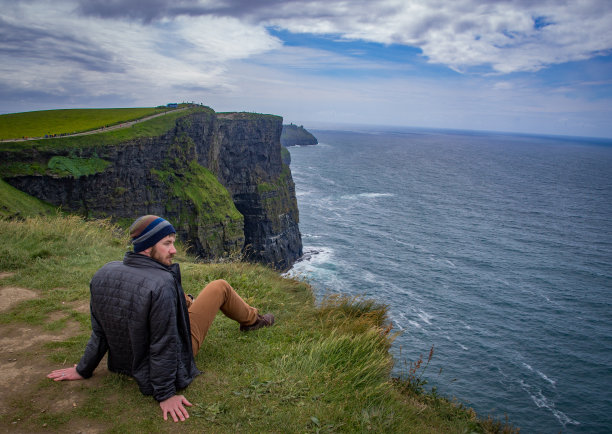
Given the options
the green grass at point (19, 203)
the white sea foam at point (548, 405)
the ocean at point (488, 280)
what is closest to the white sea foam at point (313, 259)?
the ocean at point (488, 280)

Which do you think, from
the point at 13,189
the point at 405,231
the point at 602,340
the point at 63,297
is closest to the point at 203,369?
the point at 63,297

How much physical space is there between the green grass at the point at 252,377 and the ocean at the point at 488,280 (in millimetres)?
1682

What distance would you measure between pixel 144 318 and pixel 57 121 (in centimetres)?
5155

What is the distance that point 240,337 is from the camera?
6871mm

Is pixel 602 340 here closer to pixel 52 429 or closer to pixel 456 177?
pixel 52 429

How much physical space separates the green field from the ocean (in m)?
31.1

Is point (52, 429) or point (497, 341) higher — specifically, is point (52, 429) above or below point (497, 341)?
above

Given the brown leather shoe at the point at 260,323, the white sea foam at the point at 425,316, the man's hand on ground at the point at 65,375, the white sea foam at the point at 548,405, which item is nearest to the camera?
the man's hand on ground at the point at 65,375

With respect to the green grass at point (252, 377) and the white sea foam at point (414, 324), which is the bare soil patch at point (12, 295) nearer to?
the green grass at point (252, 377)

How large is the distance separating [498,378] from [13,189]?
41054mm

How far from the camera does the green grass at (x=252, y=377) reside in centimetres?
476

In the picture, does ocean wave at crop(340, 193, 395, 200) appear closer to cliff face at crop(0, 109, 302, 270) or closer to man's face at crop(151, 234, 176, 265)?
cliff face at crop(0, 109, 302, 270)

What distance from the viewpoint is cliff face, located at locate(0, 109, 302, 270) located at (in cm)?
3456

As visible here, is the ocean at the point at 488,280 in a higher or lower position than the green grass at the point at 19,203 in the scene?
lower
